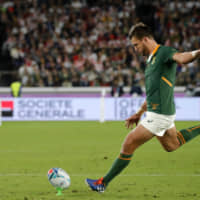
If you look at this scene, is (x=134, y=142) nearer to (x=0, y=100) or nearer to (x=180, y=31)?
(x=0, y=100)

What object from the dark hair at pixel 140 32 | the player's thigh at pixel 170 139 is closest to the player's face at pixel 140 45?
the dark hair at pixel 140 32

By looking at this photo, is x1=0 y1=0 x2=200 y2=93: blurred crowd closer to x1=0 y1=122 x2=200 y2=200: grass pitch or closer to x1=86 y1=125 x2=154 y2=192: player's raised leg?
x1=0 y1=122 x2=200 y2=200: grass pitch

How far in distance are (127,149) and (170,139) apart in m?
0.66

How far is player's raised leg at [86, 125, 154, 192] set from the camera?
232 inches

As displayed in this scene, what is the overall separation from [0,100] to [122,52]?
6.77 meters

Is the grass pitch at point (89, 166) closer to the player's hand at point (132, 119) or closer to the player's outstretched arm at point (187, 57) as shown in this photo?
the player's hand at point (132, 119)

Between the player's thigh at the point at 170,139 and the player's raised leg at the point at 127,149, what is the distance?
0.32m

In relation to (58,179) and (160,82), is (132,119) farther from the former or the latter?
(58,179)

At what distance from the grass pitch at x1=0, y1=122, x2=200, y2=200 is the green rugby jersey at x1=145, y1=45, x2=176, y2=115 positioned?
3.73 ft

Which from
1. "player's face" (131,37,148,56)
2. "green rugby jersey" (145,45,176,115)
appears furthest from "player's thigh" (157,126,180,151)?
"player's face" (131,37,148,56)

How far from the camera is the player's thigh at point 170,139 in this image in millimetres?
6180

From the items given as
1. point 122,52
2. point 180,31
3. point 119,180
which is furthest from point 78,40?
point 119,180

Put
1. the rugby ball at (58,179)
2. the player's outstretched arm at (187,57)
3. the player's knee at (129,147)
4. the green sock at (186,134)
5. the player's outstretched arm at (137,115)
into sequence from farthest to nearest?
the player's outstretched arm at (137,115) < the green sock at (186,134) < the rugby ball at (58,179) < the player's knee at (129,147) < the player's outstretched arm at (187,57)

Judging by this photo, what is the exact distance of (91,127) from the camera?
17.2 m
